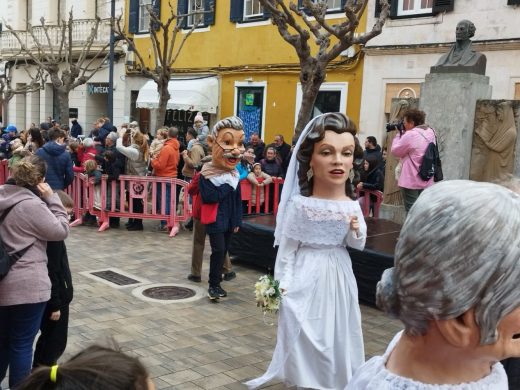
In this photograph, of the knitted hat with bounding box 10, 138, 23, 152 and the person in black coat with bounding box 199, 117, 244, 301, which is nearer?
the person in black coat with bounding box 199, 117, 244, 301

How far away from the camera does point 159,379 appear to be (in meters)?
4.37

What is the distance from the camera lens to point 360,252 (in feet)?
20.7

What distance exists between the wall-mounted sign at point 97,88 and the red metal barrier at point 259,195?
604 inches

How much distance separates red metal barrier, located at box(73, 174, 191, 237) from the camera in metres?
9.70

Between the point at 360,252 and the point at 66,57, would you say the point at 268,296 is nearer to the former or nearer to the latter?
the point at 360,252

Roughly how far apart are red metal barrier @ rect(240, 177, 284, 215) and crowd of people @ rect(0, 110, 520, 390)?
0.16 meters

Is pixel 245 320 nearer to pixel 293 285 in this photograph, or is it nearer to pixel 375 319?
pixel 375 319

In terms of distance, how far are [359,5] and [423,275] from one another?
887 cm

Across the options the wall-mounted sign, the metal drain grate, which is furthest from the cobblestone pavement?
the wall-mounted sign

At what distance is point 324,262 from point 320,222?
27cm

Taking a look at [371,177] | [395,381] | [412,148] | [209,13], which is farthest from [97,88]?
[395,381]

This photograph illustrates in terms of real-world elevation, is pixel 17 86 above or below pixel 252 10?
below

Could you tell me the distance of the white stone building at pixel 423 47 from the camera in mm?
12008

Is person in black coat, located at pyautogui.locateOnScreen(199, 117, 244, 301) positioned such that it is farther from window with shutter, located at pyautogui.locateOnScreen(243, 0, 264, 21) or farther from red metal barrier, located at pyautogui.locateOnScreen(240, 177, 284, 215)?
window with shutter, located at pyautogui.locateOnScreen(243, 0, 264, 21)
